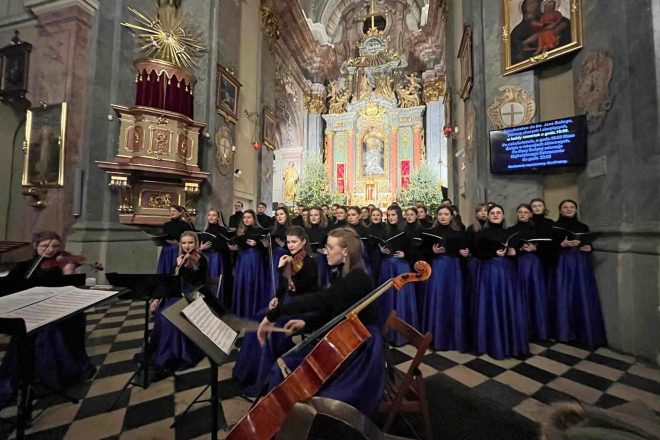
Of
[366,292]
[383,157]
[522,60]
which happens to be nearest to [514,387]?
[366,292]

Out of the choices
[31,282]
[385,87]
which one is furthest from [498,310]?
[385,87]

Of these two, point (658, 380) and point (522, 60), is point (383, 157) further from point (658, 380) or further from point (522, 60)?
point (658, 380)

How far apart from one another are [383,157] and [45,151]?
1578 centimetres

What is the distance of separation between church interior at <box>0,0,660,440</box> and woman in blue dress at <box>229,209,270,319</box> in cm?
4

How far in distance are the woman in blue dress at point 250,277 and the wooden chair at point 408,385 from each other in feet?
9.61

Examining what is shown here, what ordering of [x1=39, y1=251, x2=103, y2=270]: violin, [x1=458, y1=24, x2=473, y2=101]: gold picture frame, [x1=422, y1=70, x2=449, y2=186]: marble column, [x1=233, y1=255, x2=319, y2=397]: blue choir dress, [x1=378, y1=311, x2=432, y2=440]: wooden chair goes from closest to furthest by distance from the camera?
[x1=378, y1=311, x2=432, y2=440]: wooden chair
[x1=233, y1=255, x2=319, y2=397]: blue choir dress
[x1=39, y1=251, x2=103, y2=270]: violin
[x1=458, y1=24, x2=473, y2=101]: gold picture frame
[x1=422, y1=70, x2=449, y2=186]: marble column

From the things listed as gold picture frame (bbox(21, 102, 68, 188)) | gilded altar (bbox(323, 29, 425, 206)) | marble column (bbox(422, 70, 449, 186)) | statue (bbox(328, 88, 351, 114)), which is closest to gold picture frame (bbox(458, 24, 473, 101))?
gold picture frame (bbox(21, 102, 68, 188))

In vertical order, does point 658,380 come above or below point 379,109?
below

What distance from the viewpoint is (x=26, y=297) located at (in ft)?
6.06

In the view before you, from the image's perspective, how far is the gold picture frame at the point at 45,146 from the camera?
580cm

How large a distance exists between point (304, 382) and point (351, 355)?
357mm

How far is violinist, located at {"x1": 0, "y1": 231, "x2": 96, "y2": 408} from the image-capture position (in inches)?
91.1

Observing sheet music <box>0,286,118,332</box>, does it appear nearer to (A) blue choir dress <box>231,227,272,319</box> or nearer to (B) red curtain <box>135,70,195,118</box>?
(A) blue choir dress <box>231,227,272,319</box>

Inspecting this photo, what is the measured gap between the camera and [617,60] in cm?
360
